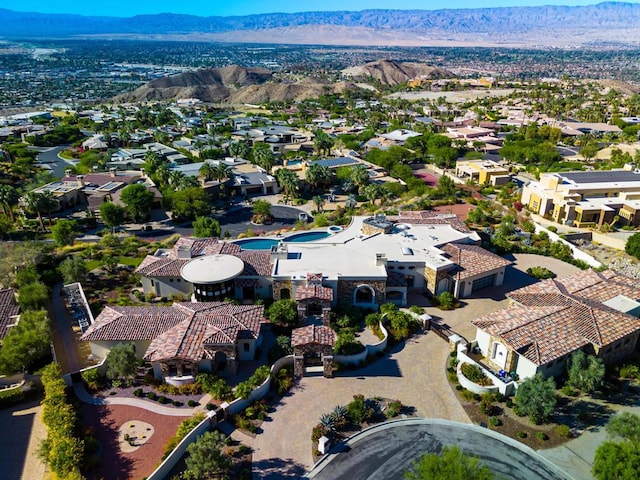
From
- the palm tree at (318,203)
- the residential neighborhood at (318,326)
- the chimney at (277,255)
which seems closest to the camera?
the residential neighborhood at (318,326)

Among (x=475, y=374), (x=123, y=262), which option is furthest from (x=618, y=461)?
(x=123, y=262)

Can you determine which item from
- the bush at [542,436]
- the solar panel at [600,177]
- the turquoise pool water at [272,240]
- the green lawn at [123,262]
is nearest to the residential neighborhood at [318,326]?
the bush at [542,436]

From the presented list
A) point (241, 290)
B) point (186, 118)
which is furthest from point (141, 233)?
point (186, 118)

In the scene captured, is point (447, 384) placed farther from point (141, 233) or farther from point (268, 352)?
point (141, 233)

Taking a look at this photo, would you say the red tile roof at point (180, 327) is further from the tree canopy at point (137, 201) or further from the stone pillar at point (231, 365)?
the tree canopy at point (137, 201)

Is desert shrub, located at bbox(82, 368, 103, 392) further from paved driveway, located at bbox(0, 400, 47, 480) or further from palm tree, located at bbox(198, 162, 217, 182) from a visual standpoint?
palm tree, located at bbox(198, 162, 217, 182)

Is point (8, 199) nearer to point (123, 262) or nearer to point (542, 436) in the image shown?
point (123, 262)

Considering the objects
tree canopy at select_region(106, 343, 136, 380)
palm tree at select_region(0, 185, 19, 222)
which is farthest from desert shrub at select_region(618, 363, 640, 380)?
palm tree at select_region(0, 185, 19, 222)
